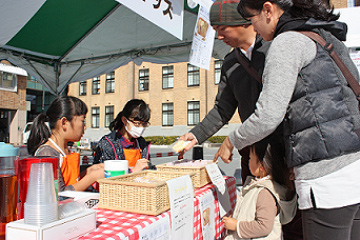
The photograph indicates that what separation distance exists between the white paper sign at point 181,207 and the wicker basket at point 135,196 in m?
0.04

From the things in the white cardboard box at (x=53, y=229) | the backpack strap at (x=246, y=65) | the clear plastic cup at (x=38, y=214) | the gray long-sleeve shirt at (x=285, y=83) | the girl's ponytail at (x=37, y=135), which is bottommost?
the white cardboard box at (x=53, y=229)

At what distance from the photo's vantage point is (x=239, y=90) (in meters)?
2.16

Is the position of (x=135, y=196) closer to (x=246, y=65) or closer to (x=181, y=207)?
(x=181, y=207)

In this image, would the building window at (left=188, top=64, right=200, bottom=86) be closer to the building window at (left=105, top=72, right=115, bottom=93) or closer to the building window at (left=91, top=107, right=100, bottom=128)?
the building window at (left=105, top=72, right=115, bottom=93)

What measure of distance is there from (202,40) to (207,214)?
227cm

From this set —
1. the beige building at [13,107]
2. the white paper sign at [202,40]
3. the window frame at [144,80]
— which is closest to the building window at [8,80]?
the beige building at [13,107]

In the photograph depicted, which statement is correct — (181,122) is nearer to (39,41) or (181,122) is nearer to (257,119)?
(39,41)

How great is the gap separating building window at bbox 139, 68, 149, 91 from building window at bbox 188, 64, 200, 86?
4528mm

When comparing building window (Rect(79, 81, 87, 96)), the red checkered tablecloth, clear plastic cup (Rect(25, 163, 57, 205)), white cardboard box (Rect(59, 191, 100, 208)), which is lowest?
the red checkered tablecloth

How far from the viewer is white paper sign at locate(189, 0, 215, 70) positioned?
3.15 metres

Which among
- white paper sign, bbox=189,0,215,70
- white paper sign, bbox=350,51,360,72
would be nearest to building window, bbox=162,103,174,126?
white paper sign, bbox=350,51,360,72

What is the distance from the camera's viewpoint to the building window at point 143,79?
27.2m

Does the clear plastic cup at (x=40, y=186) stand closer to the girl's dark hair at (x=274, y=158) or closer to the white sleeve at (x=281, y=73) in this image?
the white sleeve at (x=281, y=73)

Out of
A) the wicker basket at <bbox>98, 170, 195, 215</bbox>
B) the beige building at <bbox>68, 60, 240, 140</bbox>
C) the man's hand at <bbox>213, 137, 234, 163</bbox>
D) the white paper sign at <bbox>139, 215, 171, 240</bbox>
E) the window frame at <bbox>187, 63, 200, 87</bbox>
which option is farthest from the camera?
the window frame at <bbox>187, 63, 200, 87</bbox>
